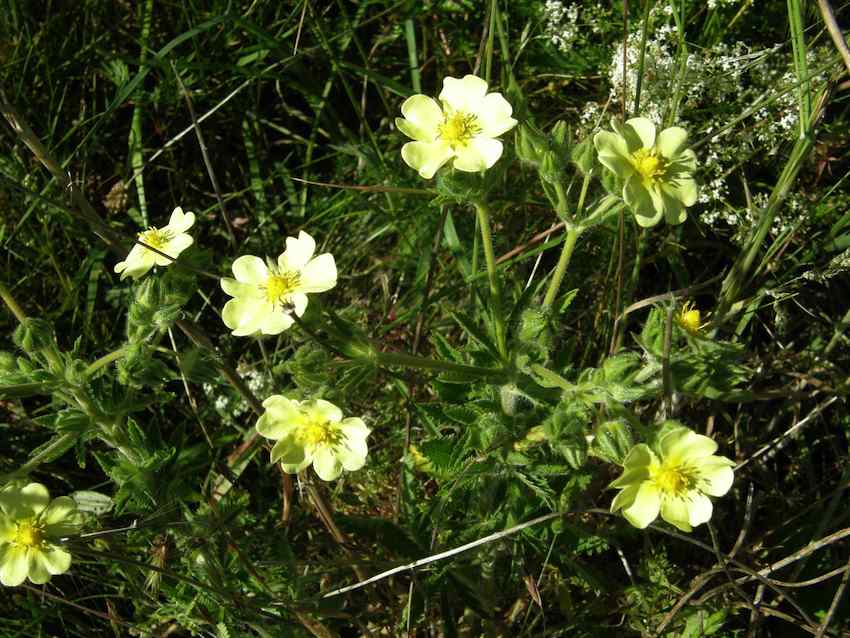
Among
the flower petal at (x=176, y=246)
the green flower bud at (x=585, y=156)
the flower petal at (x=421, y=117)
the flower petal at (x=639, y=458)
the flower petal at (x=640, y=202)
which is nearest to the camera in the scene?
the flower petal at (x=639, y=458)

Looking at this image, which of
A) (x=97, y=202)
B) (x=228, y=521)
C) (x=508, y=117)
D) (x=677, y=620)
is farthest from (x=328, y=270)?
(x=97, y=202)

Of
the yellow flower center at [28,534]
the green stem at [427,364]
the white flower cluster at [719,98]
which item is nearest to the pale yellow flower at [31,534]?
the yellow flower center at [28,534]

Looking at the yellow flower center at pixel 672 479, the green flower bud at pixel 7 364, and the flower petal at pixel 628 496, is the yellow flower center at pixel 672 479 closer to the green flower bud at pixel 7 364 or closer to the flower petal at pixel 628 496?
the flower petal at pixel 628 496

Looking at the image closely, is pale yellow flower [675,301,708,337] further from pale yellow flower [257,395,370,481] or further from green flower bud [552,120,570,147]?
pale yellow flower [257,395,370,481]

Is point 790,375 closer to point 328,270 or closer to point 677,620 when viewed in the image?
point 677,620

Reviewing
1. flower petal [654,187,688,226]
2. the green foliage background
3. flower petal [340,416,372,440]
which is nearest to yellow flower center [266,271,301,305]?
the green foliage background

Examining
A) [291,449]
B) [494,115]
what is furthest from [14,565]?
[494,115]

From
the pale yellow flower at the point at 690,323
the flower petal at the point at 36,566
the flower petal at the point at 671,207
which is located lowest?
the flower petal at the point at 36,566

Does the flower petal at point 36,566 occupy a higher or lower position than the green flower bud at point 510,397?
lower
